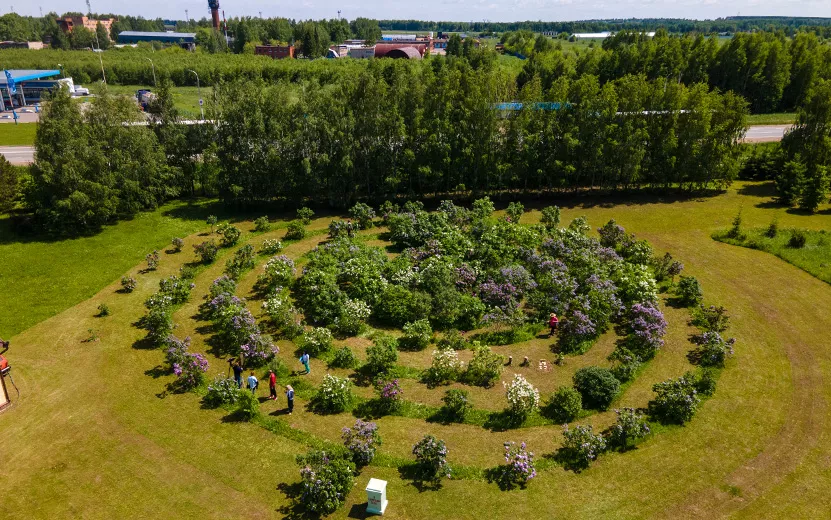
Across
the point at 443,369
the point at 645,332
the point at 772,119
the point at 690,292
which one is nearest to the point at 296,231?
the point at 443,369

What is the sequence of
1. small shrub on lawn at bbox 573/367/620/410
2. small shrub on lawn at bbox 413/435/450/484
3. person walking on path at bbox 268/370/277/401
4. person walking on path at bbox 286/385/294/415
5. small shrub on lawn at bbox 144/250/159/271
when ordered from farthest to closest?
small shrub on lawn at bbox 144/250/159/271
person walking on path at bbox 268/370/277/401
small shrub on lawn at bbox 573/367/620/410
person walking on path at bbox 286/385/294/415
small shrub on lawn at bbox 413/435/450/484

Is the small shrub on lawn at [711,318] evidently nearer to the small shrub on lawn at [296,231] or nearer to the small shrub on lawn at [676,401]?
the small shrub on lawn at [676,401]

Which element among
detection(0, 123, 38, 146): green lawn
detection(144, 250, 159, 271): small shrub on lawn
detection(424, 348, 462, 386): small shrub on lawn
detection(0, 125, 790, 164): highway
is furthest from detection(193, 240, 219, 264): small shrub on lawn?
detection(0, 123, 38, 146): green lawn

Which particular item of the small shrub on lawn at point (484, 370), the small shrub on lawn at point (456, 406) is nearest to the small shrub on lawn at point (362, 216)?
the small shrub on lawn at point (484, 370)

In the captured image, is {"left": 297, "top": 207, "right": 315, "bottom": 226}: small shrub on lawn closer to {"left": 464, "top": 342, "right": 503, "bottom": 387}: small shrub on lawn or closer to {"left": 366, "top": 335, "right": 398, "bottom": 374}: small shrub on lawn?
{"left": 366, "top": 335, "right": 398, "bottom": 374}: small shrub on lawn

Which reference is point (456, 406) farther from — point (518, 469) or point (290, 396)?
point (290, 396)

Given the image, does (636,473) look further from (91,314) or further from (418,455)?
(91,314)
